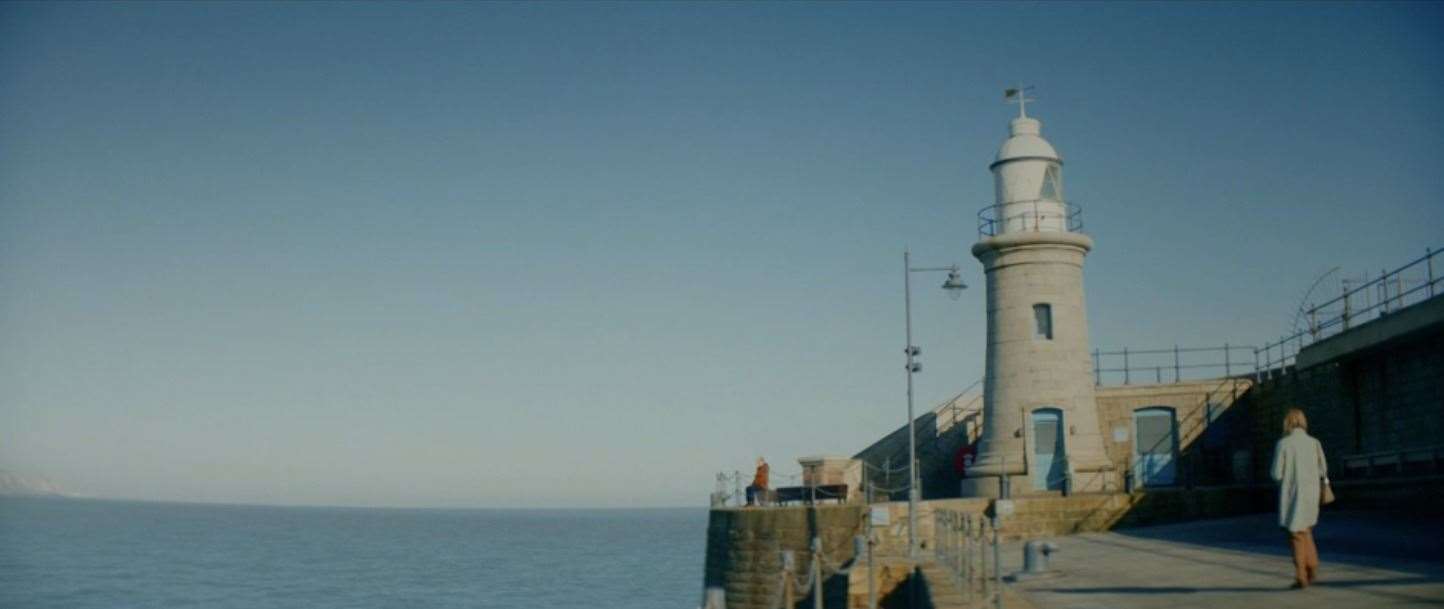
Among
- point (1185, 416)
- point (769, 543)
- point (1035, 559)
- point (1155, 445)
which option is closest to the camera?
point (1035, 559)

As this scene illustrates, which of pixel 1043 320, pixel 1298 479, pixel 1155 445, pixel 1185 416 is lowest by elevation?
pixel 1298 479

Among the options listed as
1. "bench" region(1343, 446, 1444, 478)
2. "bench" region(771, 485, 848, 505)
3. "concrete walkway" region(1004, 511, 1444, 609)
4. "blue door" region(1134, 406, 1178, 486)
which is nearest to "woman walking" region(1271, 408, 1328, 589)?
"concrete walkway" region(1004, 511, 1444, 609)

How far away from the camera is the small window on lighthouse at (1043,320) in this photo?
30297mm

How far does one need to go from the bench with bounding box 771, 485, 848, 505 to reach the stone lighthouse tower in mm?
4009

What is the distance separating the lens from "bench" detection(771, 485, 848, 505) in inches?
1144

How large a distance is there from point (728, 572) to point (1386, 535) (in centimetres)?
1399

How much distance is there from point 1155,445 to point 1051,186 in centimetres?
795

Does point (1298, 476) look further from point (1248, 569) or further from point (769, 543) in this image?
point (769, 543)

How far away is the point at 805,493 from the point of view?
95.5ft

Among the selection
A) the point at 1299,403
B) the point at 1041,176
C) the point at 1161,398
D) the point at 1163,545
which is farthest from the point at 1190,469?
the point at 1163,545

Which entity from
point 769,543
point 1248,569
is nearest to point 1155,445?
point 769,543

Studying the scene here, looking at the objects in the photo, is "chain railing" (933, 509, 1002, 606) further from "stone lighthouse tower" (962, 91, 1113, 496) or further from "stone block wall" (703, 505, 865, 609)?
"stone lighthouse tower" (962, 91, 1113, 496)

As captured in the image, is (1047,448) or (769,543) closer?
(769,543)

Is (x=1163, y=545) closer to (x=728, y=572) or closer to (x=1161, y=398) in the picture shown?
(x=728, y=572)
